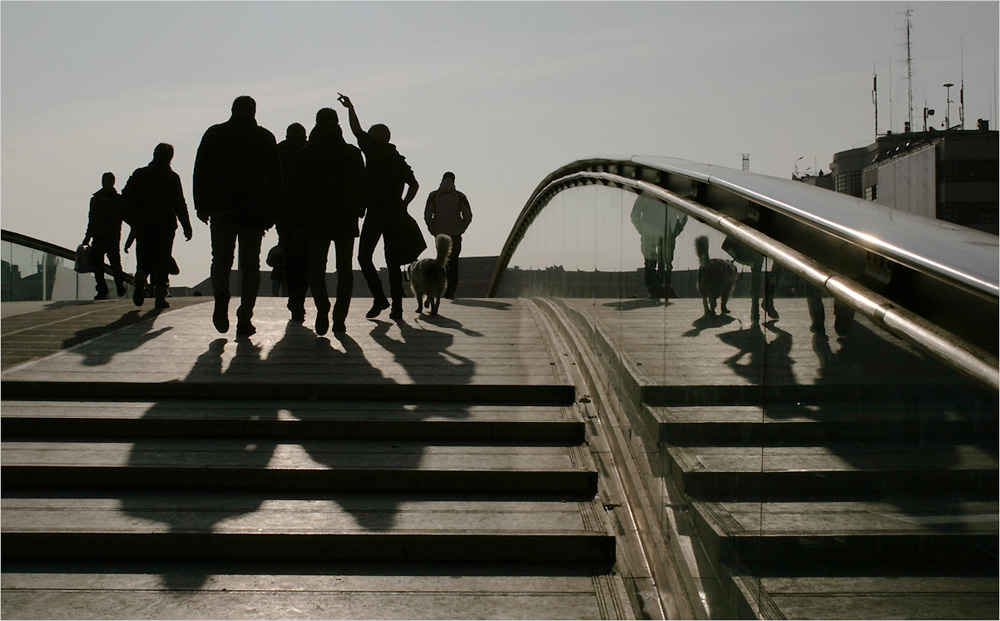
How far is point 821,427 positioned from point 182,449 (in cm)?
387

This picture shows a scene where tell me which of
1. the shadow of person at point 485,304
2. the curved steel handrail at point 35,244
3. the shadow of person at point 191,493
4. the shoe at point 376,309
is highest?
the curved steel handrail at point 35,244

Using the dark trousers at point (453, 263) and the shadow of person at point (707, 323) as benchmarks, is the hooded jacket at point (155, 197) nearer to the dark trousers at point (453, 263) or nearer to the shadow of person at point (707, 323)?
the dark trousers at point (453, 263)

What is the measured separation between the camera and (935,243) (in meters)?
2.30

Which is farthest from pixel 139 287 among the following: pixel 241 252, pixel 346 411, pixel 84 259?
pixel 346 411

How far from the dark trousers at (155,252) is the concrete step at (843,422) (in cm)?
822

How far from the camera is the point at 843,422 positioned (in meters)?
2.58

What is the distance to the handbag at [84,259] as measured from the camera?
13.5 meters

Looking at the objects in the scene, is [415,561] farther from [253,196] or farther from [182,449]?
[253,196]

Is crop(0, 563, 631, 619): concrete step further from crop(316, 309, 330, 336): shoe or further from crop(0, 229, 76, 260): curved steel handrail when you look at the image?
crop(0, 229, 76, 260): curved steel handrail

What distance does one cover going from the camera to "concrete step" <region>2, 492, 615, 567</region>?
14.9 ft

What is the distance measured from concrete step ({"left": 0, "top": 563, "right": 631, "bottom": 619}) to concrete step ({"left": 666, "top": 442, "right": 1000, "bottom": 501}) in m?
0.77

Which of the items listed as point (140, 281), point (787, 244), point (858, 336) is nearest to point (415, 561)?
point (787, 244)

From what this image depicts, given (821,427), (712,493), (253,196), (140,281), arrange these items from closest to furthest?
1. (821,427)
2. (712,493)
3. (253,196)
4. (140,281)

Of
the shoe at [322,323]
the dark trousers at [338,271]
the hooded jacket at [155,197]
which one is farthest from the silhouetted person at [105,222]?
the shoe at [322,323]
